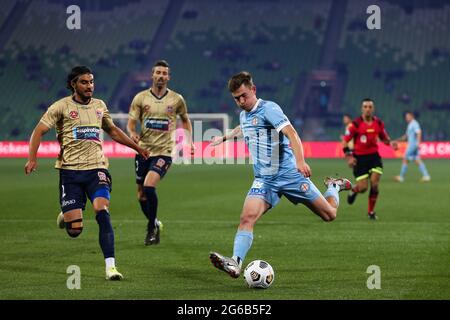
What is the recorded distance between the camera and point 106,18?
58094 millimetres

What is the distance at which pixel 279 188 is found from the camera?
29.6 feet

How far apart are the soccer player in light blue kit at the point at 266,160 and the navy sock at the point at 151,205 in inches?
131

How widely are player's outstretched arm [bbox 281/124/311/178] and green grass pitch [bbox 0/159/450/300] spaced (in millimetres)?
1139

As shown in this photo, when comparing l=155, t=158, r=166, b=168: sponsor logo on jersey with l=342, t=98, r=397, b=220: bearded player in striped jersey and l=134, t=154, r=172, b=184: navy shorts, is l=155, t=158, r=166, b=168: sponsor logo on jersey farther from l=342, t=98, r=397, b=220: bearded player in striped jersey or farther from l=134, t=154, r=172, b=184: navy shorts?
l=342, t=98, r=397, b=220: bearded player in striped jersey

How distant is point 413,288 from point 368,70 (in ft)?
153

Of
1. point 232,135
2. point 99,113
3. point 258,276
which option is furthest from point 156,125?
point 258,276


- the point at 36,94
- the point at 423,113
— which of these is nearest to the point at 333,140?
the point at 423,113

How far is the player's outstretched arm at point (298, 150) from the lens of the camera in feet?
27.6

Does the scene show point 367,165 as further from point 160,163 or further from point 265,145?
point 265,145

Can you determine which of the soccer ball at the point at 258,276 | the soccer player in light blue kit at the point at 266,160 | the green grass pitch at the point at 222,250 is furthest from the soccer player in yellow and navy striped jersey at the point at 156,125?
the soccer ball at the point at 258,276

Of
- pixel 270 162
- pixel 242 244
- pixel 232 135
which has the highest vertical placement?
pixel 232 135

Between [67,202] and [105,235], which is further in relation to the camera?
[67,202]

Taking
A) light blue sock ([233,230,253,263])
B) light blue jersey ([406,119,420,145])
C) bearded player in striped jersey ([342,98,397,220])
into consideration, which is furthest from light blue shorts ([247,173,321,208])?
light blue jersey ([406,119,420,145])

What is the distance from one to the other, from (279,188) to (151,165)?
3969mm
